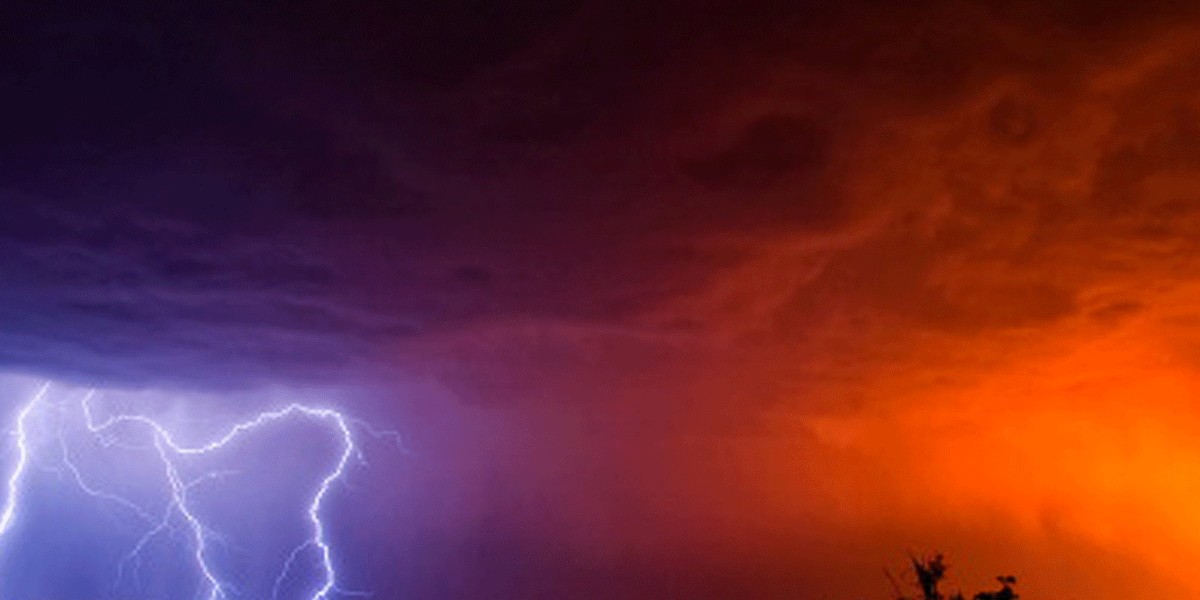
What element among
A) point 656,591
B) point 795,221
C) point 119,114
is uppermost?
point 795,221

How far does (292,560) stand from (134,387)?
3.78m

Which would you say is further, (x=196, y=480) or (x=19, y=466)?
(x=196, y=480)

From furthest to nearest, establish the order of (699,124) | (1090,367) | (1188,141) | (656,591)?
(656,591) → (1090,367) → (1188,141) → (699,124)

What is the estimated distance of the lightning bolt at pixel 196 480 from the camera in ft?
43.5

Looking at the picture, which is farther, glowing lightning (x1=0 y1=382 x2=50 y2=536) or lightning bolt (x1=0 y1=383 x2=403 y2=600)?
lightning bolt (x1=0 y1=383 x2=403 y2=600)

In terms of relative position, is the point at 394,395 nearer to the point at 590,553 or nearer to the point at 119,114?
the point at 590,553

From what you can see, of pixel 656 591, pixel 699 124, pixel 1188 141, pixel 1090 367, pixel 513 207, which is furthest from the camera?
pixel 656 591

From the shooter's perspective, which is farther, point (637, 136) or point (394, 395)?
point (394, 395)

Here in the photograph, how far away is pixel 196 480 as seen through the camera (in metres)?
13.8

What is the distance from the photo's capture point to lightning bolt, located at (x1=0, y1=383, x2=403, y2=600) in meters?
13.3

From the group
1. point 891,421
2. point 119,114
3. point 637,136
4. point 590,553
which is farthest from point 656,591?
point 119,114

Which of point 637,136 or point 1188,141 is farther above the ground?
point 1188,141

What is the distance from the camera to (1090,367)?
37.5ft

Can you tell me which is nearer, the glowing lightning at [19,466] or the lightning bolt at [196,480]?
the glowing lightning at [19,466]
